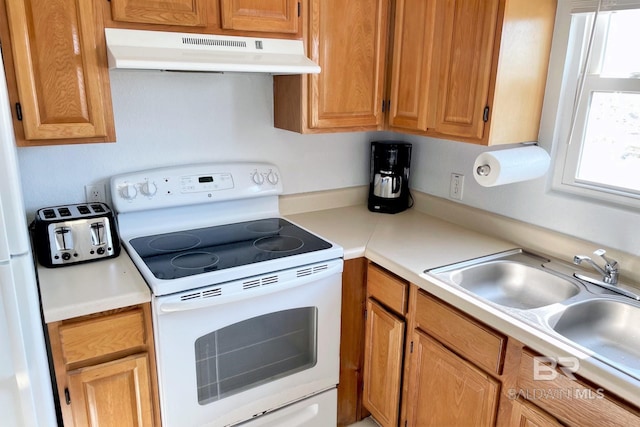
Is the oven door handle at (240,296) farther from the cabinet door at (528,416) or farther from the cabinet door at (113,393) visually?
the cabinet door at (528,416)

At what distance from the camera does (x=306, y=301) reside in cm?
178

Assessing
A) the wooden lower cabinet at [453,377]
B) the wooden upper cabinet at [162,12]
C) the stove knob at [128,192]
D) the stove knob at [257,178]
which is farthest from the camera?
the stove knob at [257,178]

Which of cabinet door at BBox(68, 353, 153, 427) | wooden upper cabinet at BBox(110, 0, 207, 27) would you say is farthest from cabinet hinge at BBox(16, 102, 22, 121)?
cabinet door at BBox(68, 353, 153, 427)

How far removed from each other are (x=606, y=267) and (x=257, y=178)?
141cm

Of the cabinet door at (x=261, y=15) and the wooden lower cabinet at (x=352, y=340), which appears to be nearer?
the cabinet door at (x=261, y=15)

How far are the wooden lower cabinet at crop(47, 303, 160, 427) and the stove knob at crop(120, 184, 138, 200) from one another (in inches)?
21.5

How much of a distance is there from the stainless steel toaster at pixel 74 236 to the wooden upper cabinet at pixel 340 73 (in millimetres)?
849

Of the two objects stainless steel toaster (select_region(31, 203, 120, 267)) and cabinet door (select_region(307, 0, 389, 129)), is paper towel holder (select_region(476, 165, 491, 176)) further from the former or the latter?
stainless steel toaster (select_region(31, 203, 120, 267))

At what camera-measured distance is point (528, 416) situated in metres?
1.33

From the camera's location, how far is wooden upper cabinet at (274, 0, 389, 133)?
1.87 metres

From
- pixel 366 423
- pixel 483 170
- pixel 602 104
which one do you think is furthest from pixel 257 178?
pixel 602 104

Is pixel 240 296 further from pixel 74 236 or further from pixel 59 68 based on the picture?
pixel 59 68

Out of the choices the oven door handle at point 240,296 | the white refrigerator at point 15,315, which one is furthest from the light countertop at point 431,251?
the white refrigerator at point 15,315

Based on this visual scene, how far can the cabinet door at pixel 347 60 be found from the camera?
1867mm
